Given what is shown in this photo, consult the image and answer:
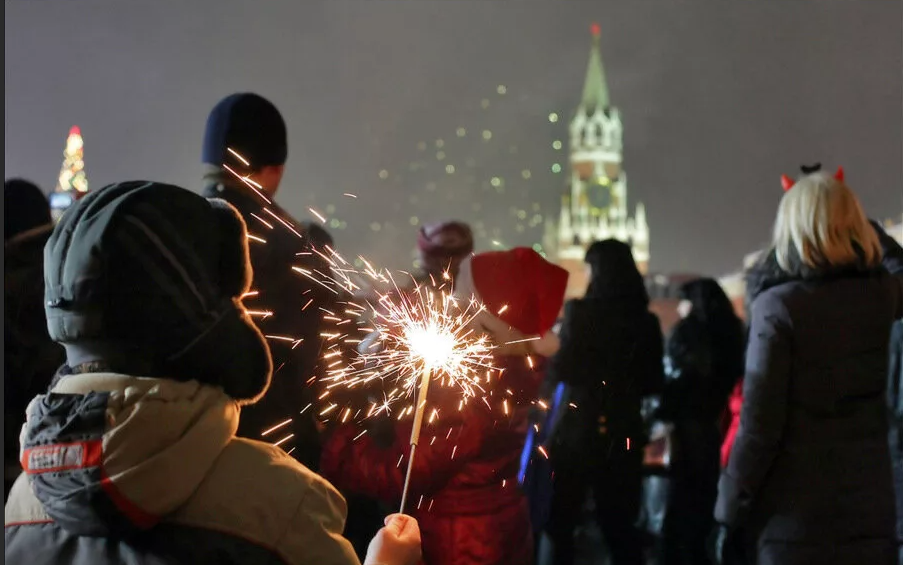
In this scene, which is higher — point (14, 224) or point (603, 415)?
point (14, 224)

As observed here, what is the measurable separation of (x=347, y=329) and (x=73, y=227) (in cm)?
125

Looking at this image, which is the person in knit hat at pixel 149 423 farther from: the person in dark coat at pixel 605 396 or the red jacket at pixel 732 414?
the red jacket at pixel 732 414

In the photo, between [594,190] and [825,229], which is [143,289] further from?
[594,190]

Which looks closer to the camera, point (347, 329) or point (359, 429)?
point (347, 329)

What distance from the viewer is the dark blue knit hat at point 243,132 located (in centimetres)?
220

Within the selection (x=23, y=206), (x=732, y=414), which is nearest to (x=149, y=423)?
(x=23, y=206)

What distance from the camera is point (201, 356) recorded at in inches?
48.4

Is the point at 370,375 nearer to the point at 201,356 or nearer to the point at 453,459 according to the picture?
the point at 453,459

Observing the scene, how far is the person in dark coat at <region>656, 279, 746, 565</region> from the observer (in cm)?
421

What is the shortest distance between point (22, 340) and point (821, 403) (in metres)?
2.34

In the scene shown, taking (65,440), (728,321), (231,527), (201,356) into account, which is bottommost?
(231,527)

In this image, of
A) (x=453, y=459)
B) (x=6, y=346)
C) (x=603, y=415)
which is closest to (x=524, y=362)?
(x=453, y=459)

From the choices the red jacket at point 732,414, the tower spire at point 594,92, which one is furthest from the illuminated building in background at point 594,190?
the red jacket at point 732,414

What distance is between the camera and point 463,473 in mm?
2754
